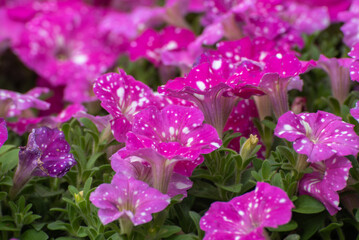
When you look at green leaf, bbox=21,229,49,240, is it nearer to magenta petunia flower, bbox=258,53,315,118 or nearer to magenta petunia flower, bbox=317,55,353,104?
magenta petunia flower, bbox=258,53,315,118

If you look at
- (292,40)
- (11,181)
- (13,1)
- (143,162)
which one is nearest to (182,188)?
(143,162)

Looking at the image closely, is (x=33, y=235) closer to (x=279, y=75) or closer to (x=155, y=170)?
(x=155, y=170)

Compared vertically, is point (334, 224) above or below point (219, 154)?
below

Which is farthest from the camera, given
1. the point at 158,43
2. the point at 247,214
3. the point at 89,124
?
the point at 158,43

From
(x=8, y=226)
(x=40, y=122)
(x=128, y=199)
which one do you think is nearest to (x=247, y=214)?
(x=128, y=199)

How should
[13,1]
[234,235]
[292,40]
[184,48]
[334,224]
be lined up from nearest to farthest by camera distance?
1. [234,235]
2. [334,224]
3. [292,40]
4. [184,48]
5. [13,1]

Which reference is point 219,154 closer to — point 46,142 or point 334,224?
point 334,224
